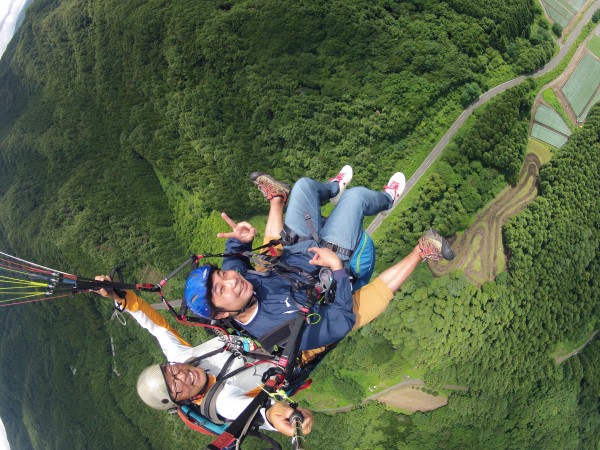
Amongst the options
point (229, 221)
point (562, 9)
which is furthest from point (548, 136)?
point (229, 221)

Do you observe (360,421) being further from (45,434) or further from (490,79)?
(45,434)

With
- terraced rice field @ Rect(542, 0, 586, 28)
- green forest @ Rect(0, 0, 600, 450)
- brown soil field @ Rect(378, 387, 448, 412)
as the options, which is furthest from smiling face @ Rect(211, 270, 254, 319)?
terraced rice field @ Rect(542, 0, 586, 28)

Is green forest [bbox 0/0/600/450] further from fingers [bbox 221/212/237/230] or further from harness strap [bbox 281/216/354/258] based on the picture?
fingers [bbox 221/212/237/230]

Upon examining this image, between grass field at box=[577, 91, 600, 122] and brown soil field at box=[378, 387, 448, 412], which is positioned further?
grass field at box=[577, 91, 600, 122]

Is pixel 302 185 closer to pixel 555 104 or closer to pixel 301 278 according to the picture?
pixel 301 278

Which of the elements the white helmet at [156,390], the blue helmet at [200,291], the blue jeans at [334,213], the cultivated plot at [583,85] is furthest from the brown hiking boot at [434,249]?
the cultivated plot at [583,85]

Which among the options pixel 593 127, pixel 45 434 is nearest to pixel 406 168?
pixel 593 127

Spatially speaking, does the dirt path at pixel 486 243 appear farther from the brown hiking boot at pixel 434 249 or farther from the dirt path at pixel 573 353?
the brown hiking boot at pixel 434 249
